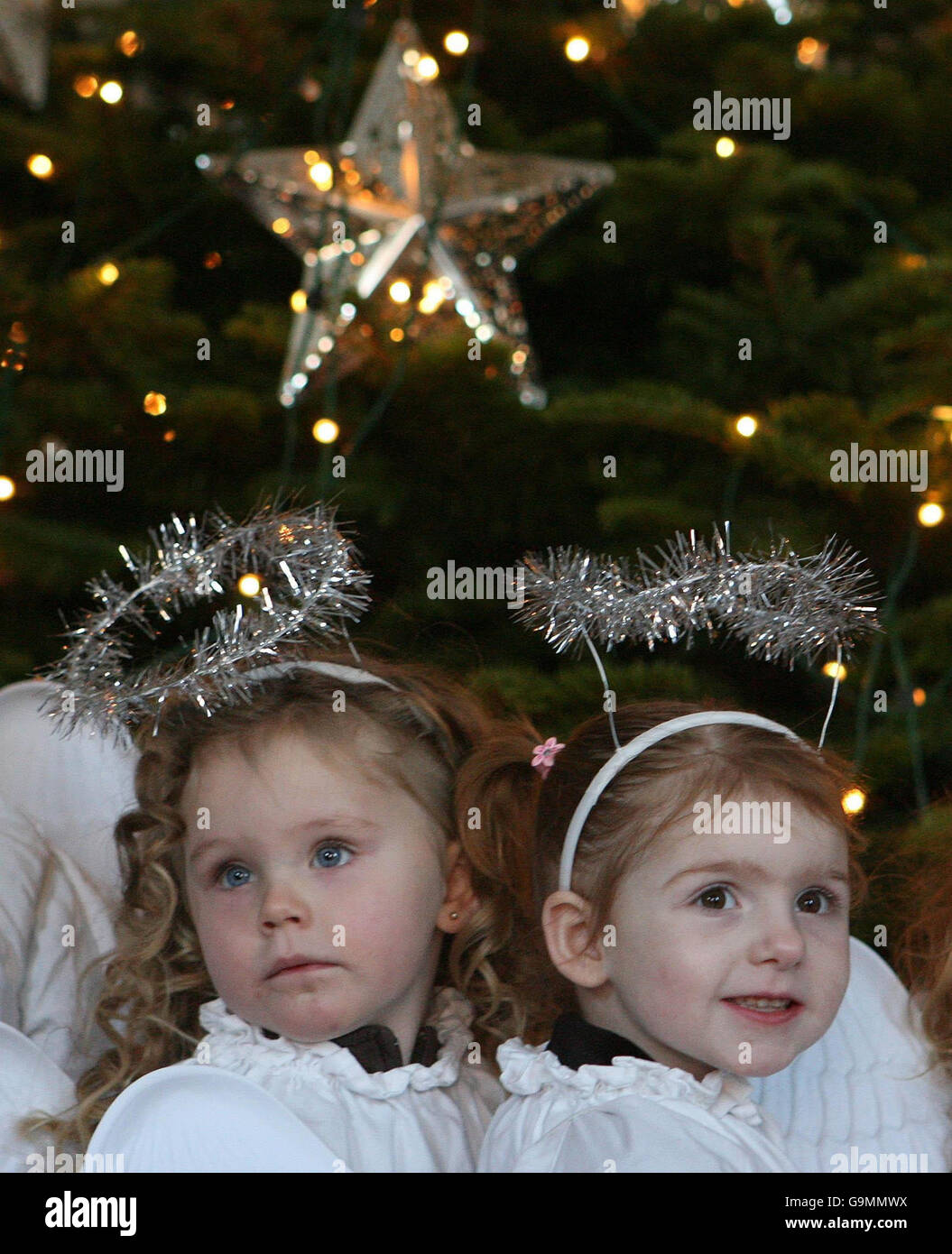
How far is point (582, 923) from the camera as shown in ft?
3.23

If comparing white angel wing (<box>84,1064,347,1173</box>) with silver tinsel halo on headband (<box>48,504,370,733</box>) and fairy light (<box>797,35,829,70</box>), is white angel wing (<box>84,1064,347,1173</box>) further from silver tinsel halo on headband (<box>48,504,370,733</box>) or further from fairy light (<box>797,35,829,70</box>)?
fairy light (<box>797,35,829,70</box>)

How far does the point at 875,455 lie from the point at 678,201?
42 centimetres

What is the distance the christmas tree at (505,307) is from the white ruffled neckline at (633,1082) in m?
0.26

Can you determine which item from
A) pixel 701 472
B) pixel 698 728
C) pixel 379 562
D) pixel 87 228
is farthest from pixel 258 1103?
pixel 87 228

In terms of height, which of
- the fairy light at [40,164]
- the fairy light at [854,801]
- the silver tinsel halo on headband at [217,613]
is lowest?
the fairy light at [854,801]

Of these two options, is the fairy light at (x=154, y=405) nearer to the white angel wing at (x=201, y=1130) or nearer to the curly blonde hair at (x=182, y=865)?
the curly blonde hair at (x=182, y=865)

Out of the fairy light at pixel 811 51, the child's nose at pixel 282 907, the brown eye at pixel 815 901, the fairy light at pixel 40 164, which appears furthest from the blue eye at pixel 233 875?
the fairy light at pixel 811 51

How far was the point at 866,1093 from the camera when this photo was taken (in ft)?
3.46

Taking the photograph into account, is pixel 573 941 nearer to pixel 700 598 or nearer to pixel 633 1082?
pixel 633 1082

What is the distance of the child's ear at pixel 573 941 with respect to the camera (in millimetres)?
977

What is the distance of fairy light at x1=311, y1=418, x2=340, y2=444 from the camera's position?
153cm

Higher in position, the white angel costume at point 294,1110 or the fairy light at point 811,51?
the fairy light at point 811,51

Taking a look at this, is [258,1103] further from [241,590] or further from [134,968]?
[241,590]

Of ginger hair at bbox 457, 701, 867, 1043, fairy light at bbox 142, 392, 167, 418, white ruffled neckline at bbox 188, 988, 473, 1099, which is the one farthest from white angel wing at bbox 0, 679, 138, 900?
fairy light at bbox 142, 392, 167, 418
